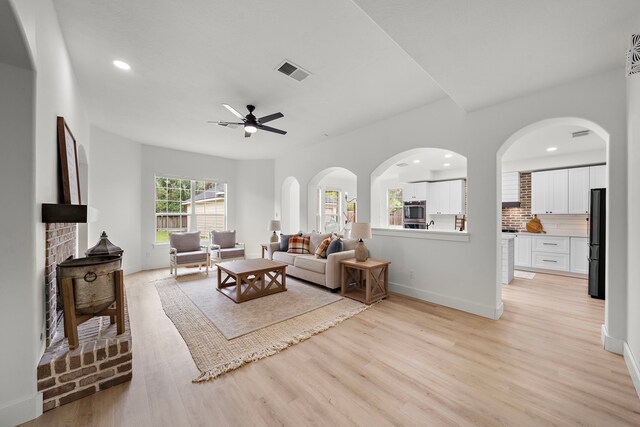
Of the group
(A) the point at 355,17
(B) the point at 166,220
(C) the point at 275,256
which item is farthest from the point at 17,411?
(B) the point at 166,220

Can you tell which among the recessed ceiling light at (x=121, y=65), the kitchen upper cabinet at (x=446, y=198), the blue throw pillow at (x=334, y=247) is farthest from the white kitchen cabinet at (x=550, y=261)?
the recessed ceiling light at (x=121, y=65)

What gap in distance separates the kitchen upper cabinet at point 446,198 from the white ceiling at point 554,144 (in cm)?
140

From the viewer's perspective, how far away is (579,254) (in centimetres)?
511

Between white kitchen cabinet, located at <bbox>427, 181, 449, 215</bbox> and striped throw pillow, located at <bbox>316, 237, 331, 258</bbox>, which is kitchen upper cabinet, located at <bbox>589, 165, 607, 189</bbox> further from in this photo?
striped throw pillow, located at <bbox>316, 237, 331, 258</bbox>

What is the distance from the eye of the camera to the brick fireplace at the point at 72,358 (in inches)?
65.9

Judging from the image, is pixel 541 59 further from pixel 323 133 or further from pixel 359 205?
pixel 323 133

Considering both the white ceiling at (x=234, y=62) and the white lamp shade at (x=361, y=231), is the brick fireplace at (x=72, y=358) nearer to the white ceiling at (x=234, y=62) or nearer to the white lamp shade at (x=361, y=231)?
the white ceiling at (x=234, y=62)

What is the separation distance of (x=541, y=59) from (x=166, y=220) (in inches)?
282

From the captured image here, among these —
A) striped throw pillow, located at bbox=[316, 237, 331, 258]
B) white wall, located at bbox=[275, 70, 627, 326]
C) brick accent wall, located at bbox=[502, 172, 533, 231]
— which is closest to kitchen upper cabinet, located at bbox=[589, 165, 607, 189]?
brick accent wall, located at bbox=[502, 172, 533, 231]

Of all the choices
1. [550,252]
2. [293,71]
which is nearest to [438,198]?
[550,252]

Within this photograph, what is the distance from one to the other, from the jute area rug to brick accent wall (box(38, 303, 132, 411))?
564 mm

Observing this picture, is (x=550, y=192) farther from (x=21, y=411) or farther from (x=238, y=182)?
(x=21, y=411)

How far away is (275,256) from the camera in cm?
544

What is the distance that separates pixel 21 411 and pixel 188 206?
543 centimetres
